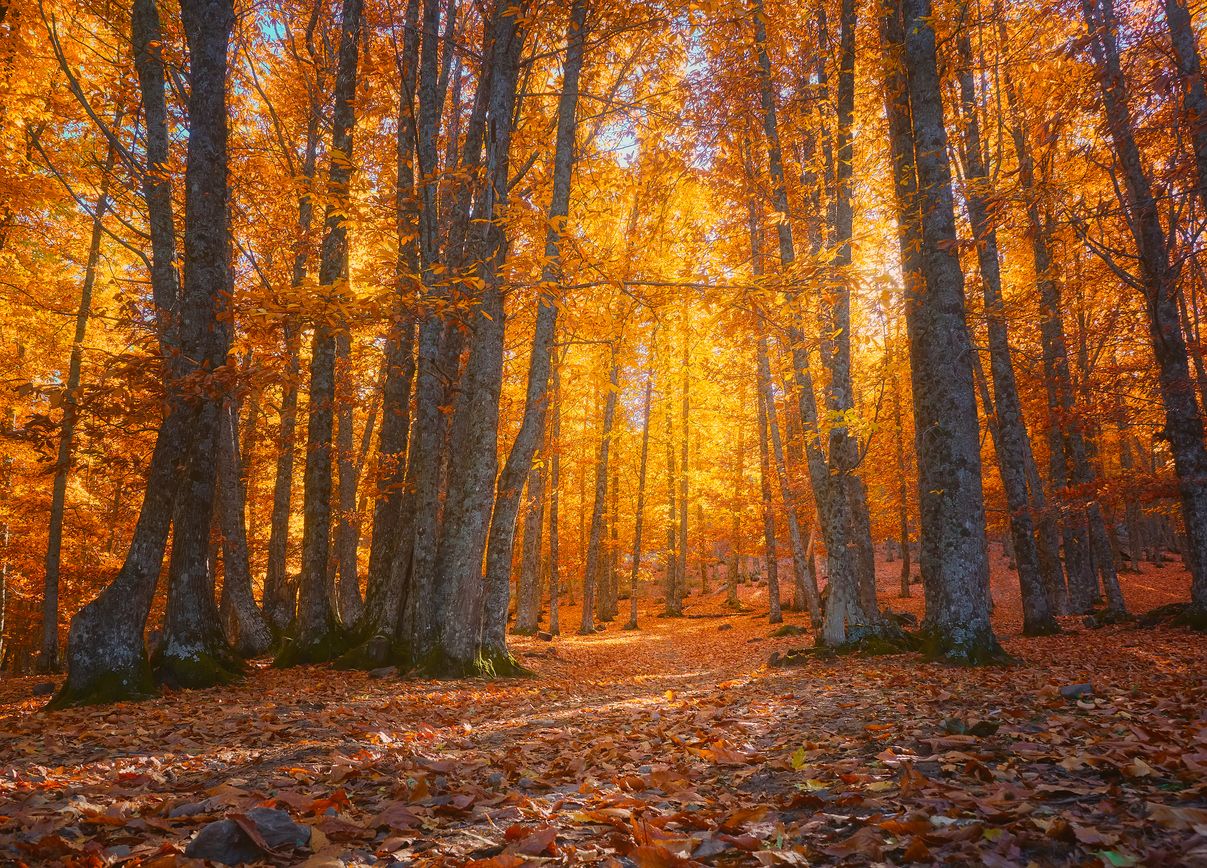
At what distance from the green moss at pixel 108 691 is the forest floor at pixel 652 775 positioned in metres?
0.29

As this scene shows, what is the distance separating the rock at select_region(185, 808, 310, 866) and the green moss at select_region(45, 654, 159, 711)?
18.2 feet

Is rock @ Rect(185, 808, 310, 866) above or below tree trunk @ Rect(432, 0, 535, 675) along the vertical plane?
below

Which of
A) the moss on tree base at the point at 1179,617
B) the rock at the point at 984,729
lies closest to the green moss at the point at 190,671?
the rock at the point at 984,729

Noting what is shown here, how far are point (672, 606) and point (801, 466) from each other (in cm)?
862

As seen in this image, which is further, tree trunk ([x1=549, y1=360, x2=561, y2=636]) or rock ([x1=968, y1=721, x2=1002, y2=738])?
tree trunk ([x1=549, y1=360, x2=561, y2=636])

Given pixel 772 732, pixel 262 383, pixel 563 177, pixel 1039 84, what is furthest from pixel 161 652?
pixel 1039 84

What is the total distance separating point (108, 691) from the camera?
6.52 meters

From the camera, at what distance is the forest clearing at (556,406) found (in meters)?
2.88

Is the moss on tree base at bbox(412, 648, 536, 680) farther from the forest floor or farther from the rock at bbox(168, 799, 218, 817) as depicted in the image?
the rock at bbox(168, 799, 218, 817)

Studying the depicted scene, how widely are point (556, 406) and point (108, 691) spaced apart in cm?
1386

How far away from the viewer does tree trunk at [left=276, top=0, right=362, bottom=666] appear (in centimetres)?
1014

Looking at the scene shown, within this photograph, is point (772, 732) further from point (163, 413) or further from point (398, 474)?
point (398, 474)

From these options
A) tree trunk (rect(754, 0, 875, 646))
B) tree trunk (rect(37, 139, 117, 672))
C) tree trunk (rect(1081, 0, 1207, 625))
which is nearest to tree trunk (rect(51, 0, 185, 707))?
tree trunk (rect(37, 139, 117, 672))

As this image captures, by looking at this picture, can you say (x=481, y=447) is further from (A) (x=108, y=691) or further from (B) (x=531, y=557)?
(B) (x=531, y=557)
